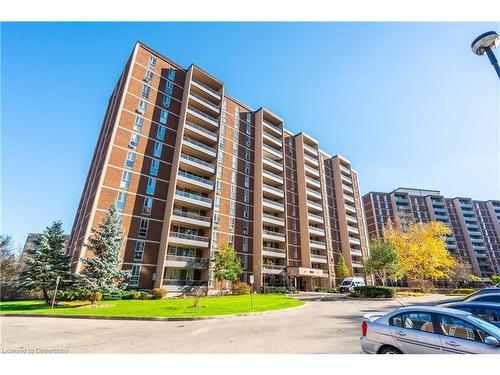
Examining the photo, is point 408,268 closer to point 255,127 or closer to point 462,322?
point 255,127

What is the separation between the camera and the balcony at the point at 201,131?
124 feet

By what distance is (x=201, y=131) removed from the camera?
3916cm

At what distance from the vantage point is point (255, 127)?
5038 centimetres

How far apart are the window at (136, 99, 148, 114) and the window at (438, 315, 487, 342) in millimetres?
36435

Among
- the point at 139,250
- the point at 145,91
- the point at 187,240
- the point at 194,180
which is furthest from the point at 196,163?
the point at 139,250

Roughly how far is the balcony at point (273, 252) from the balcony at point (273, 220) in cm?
433

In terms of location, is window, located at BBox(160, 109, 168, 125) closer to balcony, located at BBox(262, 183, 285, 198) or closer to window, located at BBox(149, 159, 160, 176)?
window, located at BBox(149, 159, 160, 176)

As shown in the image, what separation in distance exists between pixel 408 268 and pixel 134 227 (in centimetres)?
3705

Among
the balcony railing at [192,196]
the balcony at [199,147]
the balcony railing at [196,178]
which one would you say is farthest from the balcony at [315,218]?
the balcony at [199,147]

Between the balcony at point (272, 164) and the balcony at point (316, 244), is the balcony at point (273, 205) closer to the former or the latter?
the balcony at point (272, 164)

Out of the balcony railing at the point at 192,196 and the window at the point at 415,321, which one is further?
the balcony railing at the point at 192,196

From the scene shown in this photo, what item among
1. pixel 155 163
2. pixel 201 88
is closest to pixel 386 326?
pixel 155 163

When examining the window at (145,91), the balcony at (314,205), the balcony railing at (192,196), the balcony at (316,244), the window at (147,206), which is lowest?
the balcony at (316,244)

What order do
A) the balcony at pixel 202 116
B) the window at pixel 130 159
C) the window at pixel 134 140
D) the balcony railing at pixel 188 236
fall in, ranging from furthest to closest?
the balcony at pixel 202 116
the balcony railing at pixel 188 236
the window at pixel 134 140
the window at pixel 130 159
